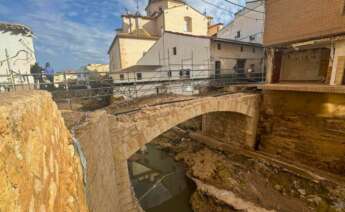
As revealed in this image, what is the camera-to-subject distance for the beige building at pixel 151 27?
20.7 meters

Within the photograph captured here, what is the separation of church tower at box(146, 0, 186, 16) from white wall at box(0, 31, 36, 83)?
1740cm

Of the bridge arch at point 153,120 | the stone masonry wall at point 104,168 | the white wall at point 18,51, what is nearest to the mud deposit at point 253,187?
the bridge arch at point 153,120

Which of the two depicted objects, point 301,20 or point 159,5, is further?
point 159,5

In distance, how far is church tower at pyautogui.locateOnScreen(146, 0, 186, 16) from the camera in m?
24.3

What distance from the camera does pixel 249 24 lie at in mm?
18453

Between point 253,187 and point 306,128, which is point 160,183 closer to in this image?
point 253,187

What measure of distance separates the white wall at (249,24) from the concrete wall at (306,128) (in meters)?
11.7

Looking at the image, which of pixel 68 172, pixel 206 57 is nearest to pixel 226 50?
pixel 206 57

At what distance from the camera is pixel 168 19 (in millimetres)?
21594

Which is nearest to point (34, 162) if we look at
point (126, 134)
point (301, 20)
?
point (126, 134)

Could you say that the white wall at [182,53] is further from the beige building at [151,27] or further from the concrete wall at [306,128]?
the concrete wall at [306,128]

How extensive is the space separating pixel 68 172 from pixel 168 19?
906 inches

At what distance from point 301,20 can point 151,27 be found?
20.2 metres

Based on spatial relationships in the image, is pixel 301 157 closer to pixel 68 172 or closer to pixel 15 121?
pixel 68 172
